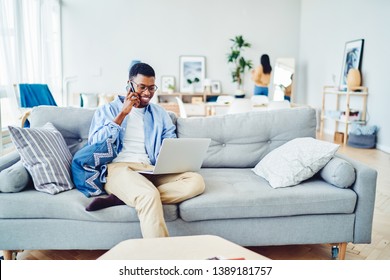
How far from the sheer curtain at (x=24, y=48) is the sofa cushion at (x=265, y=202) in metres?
2.92

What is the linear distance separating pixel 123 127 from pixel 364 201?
3.93ft

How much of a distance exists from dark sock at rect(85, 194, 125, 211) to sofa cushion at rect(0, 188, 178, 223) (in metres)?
0.02

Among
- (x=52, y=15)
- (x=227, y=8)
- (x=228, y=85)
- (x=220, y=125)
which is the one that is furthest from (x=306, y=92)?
(x=220, y=125)

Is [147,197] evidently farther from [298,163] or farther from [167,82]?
[167,82]

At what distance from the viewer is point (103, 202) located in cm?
157

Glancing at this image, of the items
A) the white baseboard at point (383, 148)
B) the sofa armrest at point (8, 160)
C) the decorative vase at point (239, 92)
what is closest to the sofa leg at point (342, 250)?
the sofa armrest at point (8, 160)

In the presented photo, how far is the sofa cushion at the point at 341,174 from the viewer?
169cm

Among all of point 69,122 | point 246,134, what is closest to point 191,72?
point 246,134

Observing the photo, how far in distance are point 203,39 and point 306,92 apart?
2.14 meters

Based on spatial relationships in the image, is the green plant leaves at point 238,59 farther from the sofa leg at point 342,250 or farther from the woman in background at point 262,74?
the sofa leg at point 342,250

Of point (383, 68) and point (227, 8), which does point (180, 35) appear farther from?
point (383, 68)

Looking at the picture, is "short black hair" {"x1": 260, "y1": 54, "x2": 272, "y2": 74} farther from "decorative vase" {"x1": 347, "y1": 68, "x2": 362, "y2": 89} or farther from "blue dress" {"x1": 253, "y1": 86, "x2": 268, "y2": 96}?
"decorative vase" {"x1": 347, "y1": 68, "x2": 362, "y2": 89}

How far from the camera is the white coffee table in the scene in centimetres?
100

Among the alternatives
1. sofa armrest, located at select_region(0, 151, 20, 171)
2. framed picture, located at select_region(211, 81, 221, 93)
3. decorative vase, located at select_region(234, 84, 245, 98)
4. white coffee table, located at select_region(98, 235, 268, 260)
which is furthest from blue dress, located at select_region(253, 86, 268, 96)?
white coffee table, located at select_region(98, 235, 268, 260)
